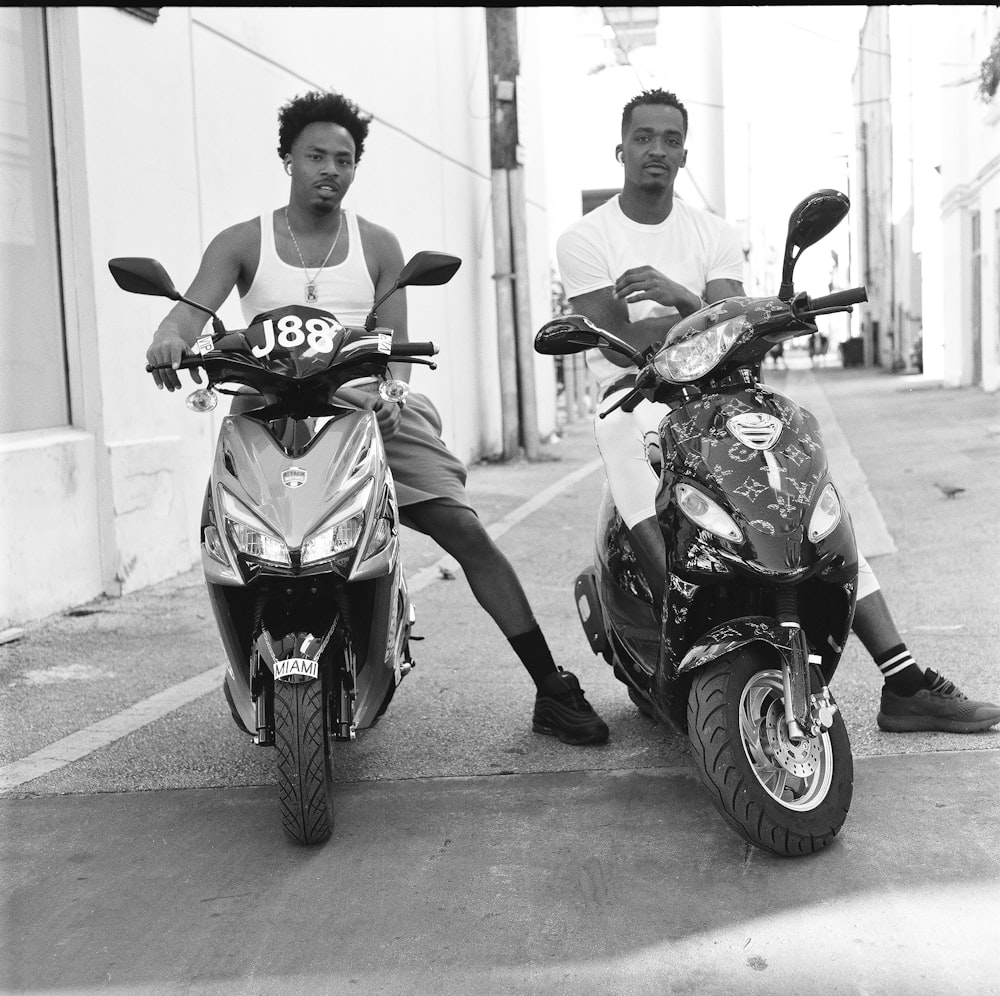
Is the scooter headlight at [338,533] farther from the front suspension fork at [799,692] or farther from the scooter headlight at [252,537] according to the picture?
the front suspension fork at [799,692]

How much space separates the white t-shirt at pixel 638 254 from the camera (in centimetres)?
412

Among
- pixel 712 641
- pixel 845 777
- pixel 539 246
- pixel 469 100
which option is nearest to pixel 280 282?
pixel 712 641

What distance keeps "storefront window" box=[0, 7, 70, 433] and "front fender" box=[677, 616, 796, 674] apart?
4.16m

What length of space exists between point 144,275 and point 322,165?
849 mm

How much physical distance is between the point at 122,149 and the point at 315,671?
4.57m

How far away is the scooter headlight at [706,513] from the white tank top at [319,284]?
1.27 m

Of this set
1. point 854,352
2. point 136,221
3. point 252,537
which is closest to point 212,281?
point 252,537

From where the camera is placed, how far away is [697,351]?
3.30 m

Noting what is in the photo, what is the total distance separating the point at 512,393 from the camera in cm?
1402

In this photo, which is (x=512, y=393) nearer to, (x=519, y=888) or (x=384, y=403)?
(x=384, y=403)

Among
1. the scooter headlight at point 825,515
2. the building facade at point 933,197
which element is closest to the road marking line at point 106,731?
the scooter headlight at point 825,515

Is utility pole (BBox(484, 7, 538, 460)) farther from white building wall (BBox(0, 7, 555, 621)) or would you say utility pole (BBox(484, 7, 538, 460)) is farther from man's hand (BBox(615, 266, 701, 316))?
man's hand (BBox(615, 266, 701, 316))

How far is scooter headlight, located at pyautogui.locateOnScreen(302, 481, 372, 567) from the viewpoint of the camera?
10.5ft

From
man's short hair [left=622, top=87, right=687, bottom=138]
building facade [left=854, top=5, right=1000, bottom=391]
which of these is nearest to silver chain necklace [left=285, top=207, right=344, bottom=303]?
man's short hair [left=622, top=87, right=687, bottom=138]
